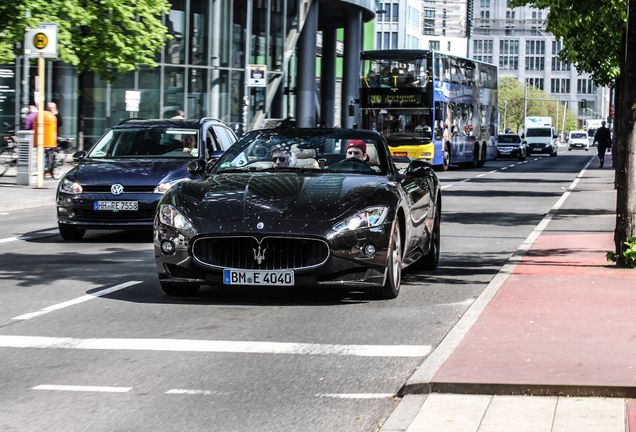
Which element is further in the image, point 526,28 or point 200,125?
point 526,28

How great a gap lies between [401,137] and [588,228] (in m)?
20.6

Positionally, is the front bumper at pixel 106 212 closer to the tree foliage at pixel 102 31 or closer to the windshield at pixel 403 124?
the tree foliage at pixel 102 31

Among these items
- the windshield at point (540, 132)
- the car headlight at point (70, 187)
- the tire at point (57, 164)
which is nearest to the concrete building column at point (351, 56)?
the windshield at point (540, 132)

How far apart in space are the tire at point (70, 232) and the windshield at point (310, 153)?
13.2 feet

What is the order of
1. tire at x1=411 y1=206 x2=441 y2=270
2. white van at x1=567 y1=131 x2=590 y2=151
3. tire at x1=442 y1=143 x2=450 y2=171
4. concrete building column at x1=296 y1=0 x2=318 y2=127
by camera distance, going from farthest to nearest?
white van at x1=567 y1=131 x2=590 y2=151
concrete building column at x1=296 y1=0 x2=318 y2=127
tire at x1=442 y1=143 x2=450 y2=171
tire at x1=411 y1=206 x2=441 y2=270

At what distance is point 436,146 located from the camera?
35594 mm

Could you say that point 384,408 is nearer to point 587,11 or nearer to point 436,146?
point 587,11

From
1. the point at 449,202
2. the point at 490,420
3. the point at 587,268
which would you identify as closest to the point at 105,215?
the point at 587,268

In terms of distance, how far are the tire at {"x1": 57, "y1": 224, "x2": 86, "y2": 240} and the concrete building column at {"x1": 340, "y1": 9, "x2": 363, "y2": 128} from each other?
142ft

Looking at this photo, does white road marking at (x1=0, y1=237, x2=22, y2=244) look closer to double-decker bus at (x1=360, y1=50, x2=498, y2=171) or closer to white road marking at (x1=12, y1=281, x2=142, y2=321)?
white road marking at (x1=12, y1=281, x2=142, y2=321)

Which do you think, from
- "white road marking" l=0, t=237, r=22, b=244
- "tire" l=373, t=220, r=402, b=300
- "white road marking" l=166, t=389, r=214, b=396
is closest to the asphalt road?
"white road marking" l=166, t=389, r=214, b=396

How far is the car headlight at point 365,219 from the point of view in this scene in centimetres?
743

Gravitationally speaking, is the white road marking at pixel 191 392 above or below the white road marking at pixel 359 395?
Result: below

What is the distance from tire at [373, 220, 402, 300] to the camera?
774 cm
